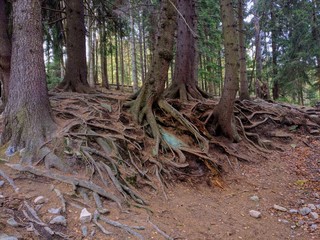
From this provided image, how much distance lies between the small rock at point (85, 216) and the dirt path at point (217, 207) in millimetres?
78

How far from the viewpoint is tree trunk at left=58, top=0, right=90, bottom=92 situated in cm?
858

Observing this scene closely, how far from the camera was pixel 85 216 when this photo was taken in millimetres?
3436

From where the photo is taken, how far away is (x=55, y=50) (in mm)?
10273

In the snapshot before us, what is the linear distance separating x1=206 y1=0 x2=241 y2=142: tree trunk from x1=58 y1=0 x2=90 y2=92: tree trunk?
4.06 metres

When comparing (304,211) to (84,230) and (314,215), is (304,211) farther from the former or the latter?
(84,230)

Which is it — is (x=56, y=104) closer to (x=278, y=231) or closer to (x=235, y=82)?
(x=235, y=82)

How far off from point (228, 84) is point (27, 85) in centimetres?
466

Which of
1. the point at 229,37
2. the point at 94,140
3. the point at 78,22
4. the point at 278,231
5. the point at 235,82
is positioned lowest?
the point at 278,231

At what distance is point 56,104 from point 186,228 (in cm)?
421

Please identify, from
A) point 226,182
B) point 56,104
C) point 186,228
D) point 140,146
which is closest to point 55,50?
point 56,104

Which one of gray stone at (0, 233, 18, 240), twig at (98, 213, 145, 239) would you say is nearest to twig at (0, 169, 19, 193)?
gray stone at (0, 233, 18, 240)

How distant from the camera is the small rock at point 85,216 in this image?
339 cm

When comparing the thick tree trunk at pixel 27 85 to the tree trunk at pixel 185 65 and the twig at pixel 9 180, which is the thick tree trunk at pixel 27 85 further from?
the tree trunk at pixel 185 65

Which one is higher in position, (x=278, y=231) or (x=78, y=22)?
(x=78, y=22)
